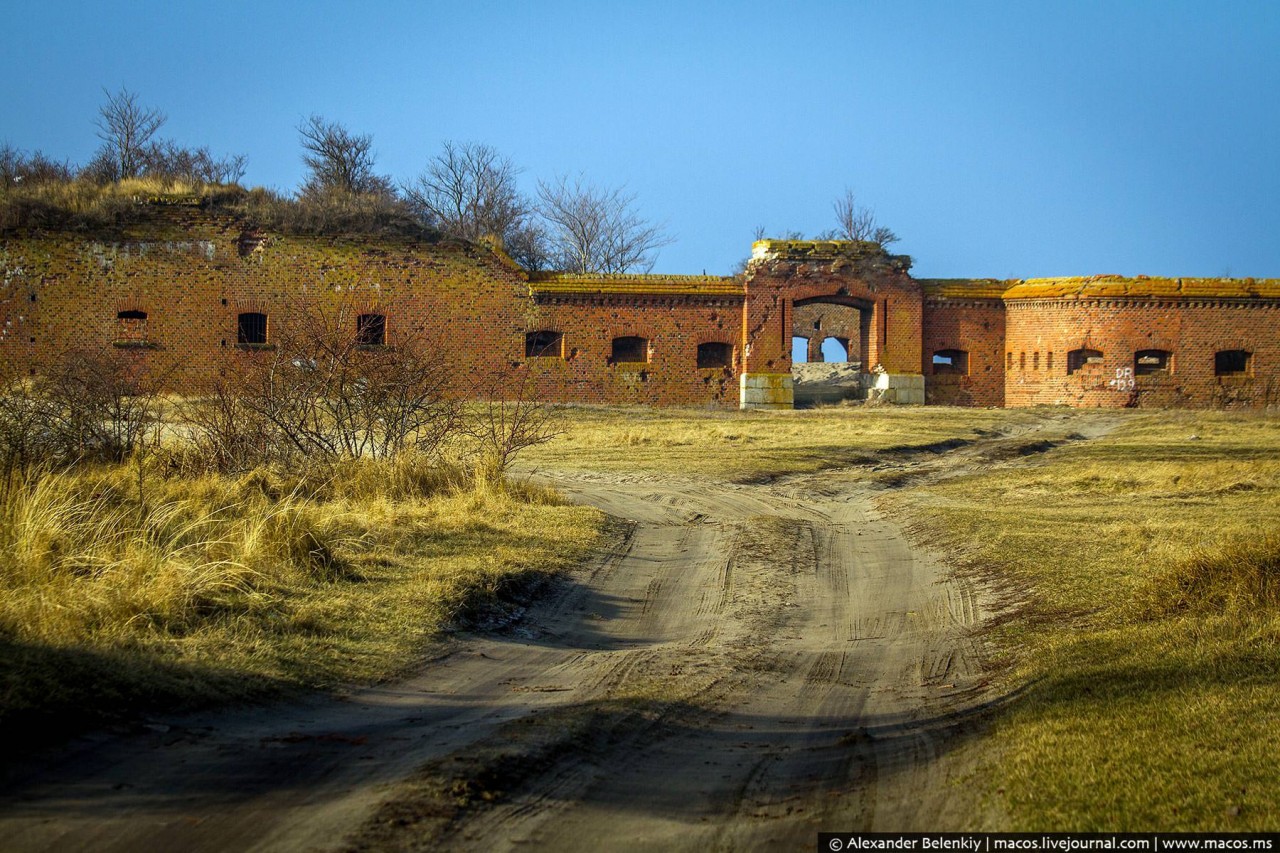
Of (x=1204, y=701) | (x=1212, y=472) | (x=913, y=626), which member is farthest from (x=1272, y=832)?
(x=1212, y=472)

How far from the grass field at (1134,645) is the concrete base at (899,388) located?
15497 mm

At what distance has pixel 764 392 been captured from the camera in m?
30.3

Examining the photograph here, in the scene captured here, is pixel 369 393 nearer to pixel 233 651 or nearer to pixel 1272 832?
pixel 233 651

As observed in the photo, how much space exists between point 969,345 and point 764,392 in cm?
639

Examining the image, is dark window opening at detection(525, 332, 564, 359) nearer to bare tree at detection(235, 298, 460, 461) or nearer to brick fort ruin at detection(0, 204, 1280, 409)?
brick fort ruin at detection(0, 204, 1280, 409)

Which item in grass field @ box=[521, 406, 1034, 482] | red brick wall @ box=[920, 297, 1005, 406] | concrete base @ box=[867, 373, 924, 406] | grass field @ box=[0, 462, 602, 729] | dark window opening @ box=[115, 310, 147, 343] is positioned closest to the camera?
grass field @ box=[0, 462, 602, 729]

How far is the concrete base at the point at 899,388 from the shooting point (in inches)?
1213

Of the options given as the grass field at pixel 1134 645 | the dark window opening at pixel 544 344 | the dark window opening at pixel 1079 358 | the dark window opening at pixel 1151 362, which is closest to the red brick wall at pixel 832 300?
the dark window opening at pixel 1079 358

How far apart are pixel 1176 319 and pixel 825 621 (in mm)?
25856

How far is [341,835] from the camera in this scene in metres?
4.00

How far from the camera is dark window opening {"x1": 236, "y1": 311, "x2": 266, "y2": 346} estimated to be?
2844 centimetres

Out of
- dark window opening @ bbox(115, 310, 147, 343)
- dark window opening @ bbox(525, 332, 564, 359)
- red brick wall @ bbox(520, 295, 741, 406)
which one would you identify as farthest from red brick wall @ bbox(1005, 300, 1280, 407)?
dark window opening @ bbox(115, 310, 147, 343)

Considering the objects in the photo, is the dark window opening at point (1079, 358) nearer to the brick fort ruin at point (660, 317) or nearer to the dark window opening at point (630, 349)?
the brick fort ruin at point (660, 317)

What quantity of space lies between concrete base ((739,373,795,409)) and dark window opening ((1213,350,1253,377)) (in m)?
12.1
